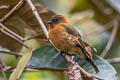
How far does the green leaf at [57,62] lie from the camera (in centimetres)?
197

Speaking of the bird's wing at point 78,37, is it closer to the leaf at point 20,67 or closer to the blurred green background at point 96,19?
the leaf at point 20,67

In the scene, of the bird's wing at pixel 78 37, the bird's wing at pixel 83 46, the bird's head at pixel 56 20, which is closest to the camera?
the bird's wing at pixel 83 46

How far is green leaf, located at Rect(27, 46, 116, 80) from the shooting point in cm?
197

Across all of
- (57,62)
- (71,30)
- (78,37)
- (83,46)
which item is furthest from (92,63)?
(71,30)

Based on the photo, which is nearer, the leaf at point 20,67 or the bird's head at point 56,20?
the leaf at point 20,67

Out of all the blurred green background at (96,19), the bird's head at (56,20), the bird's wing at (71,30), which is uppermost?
the bird's head at (56,20)

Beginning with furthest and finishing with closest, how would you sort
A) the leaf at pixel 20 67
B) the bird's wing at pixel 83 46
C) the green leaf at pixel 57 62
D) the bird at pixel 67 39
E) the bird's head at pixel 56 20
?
the bird's head at pixel 56 20 → the bird at pixel 67 39 → the bird's wing at pixel 83 46 → the green leaf at pixel 57 62 → the leaf at pixel 20 67

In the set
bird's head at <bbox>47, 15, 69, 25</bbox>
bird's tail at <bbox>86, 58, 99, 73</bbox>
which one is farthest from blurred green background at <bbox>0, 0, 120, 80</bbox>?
bird's tail at <bbox>86, 58, 99, 73</bbox>

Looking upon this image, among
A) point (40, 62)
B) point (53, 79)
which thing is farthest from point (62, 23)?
point (40, 62)

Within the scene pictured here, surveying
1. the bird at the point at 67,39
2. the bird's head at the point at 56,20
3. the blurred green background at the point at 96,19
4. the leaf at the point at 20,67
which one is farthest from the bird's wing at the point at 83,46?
the blurred green background at the point at 96,19

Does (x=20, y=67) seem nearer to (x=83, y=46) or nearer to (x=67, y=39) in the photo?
(x=83, y=46)

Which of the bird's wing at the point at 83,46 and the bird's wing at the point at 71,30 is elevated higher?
the bird's wing at the point at 71,30

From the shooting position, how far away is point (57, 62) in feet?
7.09

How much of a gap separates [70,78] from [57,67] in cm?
53
